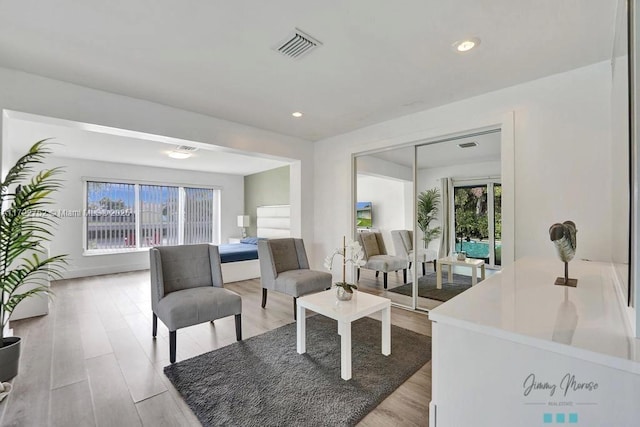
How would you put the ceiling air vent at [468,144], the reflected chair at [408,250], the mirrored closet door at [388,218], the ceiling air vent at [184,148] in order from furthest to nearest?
the ceiling air vent at [184,148] → the mirrored closet door at [388,218] → the reflected chair at [408,250] → the ceiling air vent at [468,144]

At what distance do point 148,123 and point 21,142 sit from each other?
127 inches

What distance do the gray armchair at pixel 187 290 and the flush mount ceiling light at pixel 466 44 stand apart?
279cm

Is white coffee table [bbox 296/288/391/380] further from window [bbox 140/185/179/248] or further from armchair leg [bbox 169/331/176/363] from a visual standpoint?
window [bbox 140/185/179/248]

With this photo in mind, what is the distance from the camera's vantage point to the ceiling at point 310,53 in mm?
1697

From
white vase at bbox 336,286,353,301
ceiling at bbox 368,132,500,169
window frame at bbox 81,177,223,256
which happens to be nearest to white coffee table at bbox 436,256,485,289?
ceiling at bbox 368,132,500,169

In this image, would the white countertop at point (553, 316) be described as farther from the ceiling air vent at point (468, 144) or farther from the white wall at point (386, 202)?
the white wall at point (386, 202)

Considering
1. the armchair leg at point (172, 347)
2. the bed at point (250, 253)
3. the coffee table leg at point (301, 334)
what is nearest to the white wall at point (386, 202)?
the coffee table leg at point (301, 334)

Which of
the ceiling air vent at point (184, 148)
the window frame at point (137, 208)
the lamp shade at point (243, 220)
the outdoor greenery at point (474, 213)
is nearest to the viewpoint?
the outdoor greenery at point (474, 213)

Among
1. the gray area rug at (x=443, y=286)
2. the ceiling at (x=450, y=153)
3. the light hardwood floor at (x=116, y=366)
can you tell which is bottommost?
the light hardwood floor at (x=116, y=366)

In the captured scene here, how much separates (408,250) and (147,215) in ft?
20.0

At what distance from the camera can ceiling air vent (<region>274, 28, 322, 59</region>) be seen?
195 centimetres

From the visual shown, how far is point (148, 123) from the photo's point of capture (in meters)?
3.08

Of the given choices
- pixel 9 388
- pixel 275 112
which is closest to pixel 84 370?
pixel 9 388

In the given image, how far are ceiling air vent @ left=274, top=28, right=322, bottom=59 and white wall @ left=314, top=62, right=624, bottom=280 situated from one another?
185 centimetres
